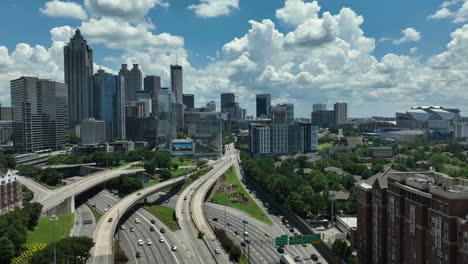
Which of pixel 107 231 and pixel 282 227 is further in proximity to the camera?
pixel 282 227

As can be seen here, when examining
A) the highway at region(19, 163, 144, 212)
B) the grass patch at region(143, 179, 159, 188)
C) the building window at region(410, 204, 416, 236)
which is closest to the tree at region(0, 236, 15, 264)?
the highway at region(19, 163, 144, 212)

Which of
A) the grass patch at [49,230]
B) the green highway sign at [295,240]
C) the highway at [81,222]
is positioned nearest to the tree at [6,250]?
the grass patch at [49,230]

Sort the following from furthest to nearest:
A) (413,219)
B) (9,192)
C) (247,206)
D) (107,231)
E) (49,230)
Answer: (247,206)
(9,192)
(49,230)
(107,231)
(413,219)

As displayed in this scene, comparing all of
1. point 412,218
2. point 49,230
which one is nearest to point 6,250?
point 49,230

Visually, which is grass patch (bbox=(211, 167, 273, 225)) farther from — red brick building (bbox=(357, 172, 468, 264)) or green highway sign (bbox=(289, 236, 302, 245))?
red brick building (bbox=(357, 172, 468, 264))

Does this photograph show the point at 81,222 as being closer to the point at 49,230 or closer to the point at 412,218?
the point at 49,230

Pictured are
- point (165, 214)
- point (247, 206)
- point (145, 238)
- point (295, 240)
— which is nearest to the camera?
point (295, 240)

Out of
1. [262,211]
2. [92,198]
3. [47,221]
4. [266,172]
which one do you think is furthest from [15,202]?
[266,172]

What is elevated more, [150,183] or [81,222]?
[150,183]
